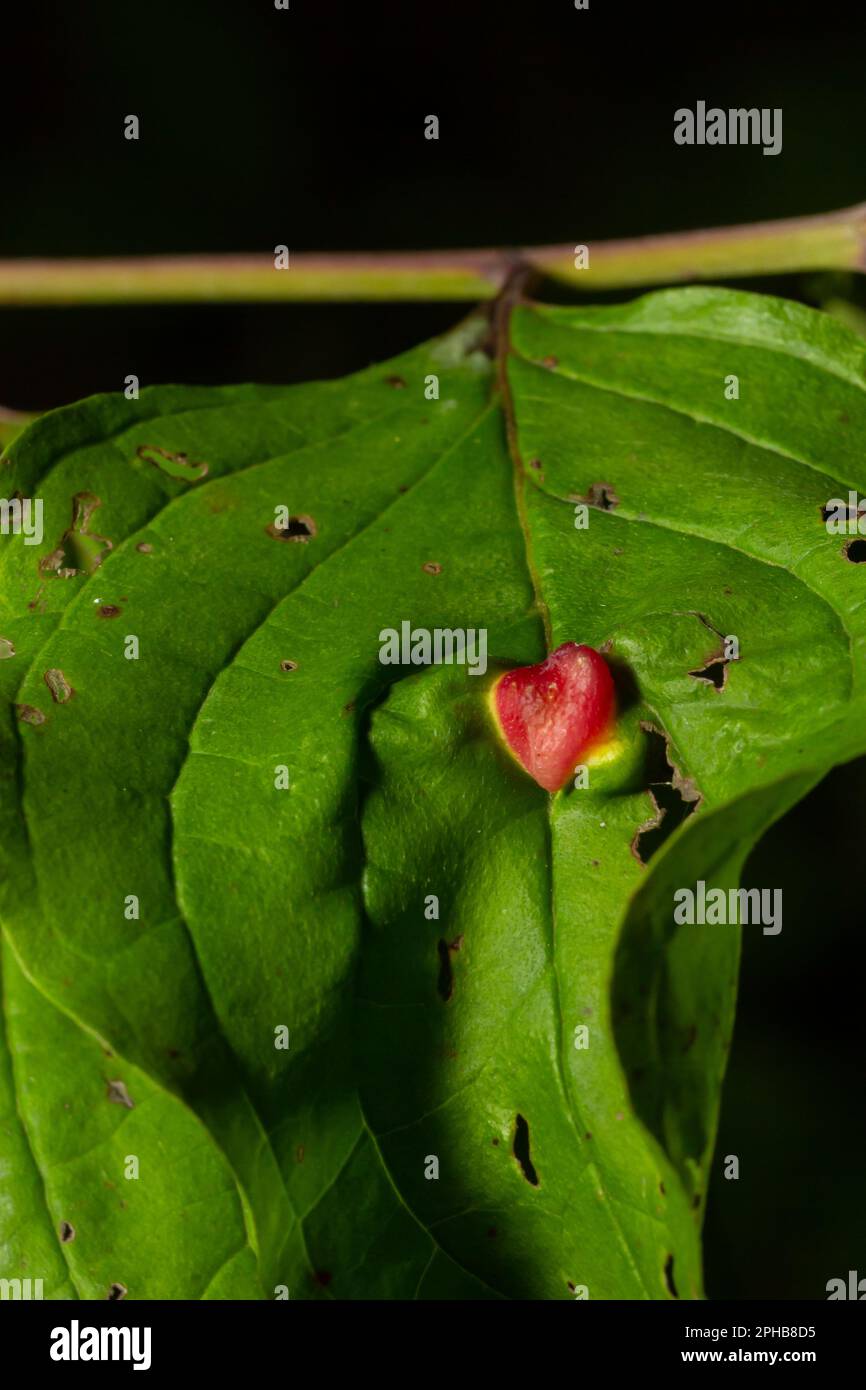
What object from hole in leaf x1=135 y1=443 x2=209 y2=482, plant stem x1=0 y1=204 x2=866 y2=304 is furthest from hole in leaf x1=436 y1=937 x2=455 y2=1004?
plant stem x1=0 y1=204 x2=866 y2=304

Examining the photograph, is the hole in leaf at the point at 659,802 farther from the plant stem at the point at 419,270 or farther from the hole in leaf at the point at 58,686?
the plant stem at the point at 419,270

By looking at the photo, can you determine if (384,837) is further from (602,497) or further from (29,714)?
(602,497)

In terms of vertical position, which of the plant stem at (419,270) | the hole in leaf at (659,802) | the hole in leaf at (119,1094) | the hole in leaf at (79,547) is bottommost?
the hole in leaf at (119,1094)

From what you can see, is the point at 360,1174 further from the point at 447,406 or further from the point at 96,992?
the point at 447,406

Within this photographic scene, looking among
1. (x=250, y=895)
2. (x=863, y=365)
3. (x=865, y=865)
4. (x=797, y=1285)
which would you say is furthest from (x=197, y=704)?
(x=797, y=1285)

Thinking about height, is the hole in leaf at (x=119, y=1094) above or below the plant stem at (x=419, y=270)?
below

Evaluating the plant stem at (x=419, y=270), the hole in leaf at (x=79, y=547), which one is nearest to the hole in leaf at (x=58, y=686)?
the hole in leaf at (x=79, y=547)

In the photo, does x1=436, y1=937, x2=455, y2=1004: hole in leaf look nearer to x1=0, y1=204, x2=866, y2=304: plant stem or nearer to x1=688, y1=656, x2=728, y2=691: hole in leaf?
x1=688, y1=656, x2=728, y2=691: hole in leaf
